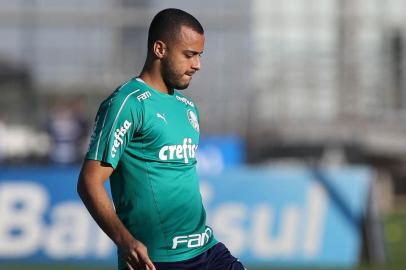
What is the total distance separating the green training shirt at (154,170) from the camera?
5996mm

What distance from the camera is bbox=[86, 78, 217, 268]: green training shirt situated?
6.00 meters

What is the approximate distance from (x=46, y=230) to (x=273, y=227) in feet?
8.72

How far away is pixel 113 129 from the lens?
19.4 ft

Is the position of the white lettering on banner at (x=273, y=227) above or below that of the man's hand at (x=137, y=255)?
below

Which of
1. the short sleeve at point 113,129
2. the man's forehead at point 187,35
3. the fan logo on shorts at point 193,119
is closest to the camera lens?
the short sleeve at point 113,129

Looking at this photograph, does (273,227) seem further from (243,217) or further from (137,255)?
(137,255)

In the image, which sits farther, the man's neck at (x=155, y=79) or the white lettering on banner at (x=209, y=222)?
the white lettering on banner at (x=209, y=222)

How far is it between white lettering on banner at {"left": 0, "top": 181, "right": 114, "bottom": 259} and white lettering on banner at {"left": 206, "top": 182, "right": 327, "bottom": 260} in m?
1.40

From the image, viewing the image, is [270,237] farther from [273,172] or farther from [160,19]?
[160,19]

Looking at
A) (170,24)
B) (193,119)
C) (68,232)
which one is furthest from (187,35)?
(68,232)

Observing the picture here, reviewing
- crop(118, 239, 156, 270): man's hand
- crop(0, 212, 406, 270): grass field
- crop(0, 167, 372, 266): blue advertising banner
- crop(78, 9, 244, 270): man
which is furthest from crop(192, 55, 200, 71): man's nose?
crop(0, 167, 372, 266): blue advertising banner

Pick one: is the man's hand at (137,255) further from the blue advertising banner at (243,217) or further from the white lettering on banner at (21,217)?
the white lettering on banner at (21,217)

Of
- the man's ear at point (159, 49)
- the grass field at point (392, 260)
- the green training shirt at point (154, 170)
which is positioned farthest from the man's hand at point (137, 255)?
the grass field at point (392, 260)

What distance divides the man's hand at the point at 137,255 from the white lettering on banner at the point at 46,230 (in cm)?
894
